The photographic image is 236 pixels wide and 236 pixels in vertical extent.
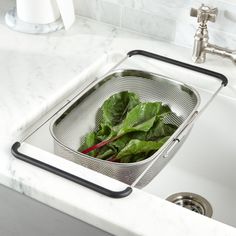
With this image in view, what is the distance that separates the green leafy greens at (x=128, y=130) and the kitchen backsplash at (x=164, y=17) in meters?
0.20

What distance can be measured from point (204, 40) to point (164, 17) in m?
0.13

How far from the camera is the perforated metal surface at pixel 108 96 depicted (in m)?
1.02

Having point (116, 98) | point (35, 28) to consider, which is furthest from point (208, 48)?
point (35, 28)

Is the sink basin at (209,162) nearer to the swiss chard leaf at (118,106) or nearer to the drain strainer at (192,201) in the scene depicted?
the drain strainer at (192,201)

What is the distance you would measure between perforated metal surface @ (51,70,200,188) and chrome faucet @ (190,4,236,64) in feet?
0.30

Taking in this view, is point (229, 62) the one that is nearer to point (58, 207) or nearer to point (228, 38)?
point (228, 38)

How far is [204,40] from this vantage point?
4.02 feet

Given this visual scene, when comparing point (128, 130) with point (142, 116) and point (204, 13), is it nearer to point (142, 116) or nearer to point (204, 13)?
point (142, 116)

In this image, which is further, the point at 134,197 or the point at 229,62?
the point at 229,62

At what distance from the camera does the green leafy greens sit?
1.08 m

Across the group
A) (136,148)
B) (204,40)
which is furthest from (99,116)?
(204,40)

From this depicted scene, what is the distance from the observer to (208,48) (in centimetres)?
123

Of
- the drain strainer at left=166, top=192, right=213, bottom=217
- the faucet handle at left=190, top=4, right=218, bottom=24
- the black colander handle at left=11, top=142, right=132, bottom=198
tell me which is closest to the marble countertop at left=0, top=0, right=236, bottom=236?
the black colander handle at left=11, top=142, right=132, bottom=198

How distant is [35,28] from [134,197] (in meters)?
0.57
